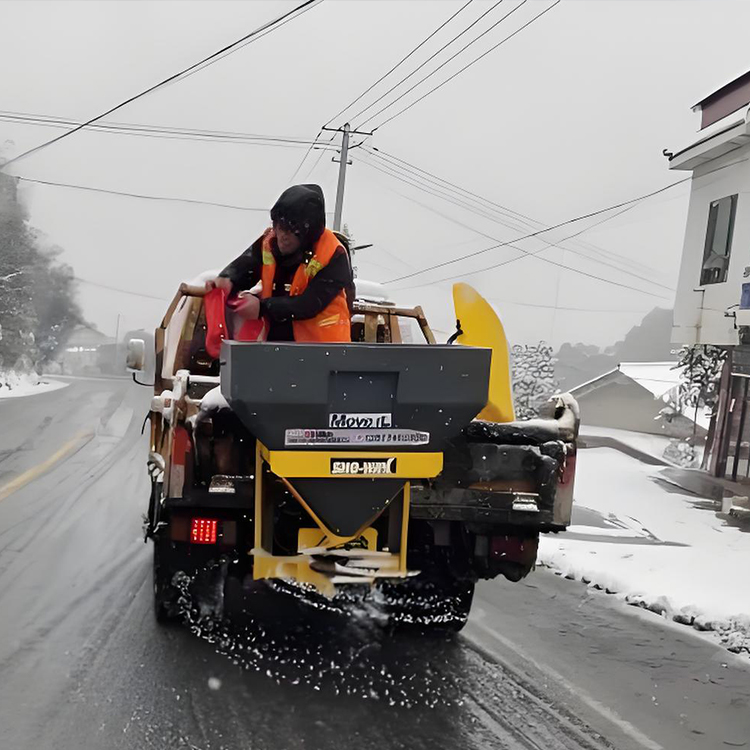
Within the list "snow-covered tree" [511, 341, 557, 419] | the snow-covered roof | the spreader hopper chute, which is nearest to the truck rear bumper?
the spreader hopper chute

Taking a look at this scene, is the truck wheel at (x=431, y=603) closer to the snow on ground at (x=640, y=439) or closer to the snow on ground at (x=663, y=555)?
the snow on ground at (x=663, y=555)

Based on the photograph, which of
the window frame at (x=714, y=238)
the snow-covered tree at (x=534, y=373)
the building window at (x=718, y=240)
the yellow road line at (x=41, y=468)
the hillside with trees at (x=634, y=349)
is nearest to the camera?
the yellow road line at (x=41, y=468)

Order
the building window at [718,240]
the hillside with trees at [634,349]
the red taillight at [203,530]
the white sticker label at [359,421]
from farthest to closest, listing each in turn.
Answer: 1. the hillside with trees at [634,349]
2. the building window at [718,240]
3. the red taillight at [203,530]
4. the white sticker label at [359,421]

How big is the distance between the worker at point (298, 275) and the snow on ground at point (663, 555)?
369 centimetres

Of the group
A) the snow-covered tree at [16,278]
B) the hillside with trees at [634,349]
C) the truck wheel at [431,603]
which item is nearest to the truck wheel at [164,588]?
the truck wheel at [431,603]

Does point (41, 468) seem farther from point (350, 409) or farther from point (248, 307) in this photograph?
point (350, 409)

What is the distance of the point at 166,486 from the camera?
450 cm

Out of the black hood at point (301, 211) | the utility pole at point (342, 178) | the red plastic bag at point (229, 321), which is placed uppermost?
the utility pole at point (342, 178)

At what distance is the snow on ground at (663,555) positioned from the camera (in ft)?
23.0

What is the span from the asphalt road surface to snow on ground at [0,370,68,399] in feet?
101

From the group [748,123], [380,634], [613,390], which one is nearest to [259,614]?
[380,634]

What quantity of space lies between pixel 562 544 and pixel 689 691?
191 inches

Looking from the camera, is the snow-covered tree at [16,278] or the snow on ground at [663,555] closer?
the snow on ground at [663,555]

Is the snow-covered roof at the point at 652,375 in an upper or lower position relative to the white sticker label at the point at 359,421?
lower
